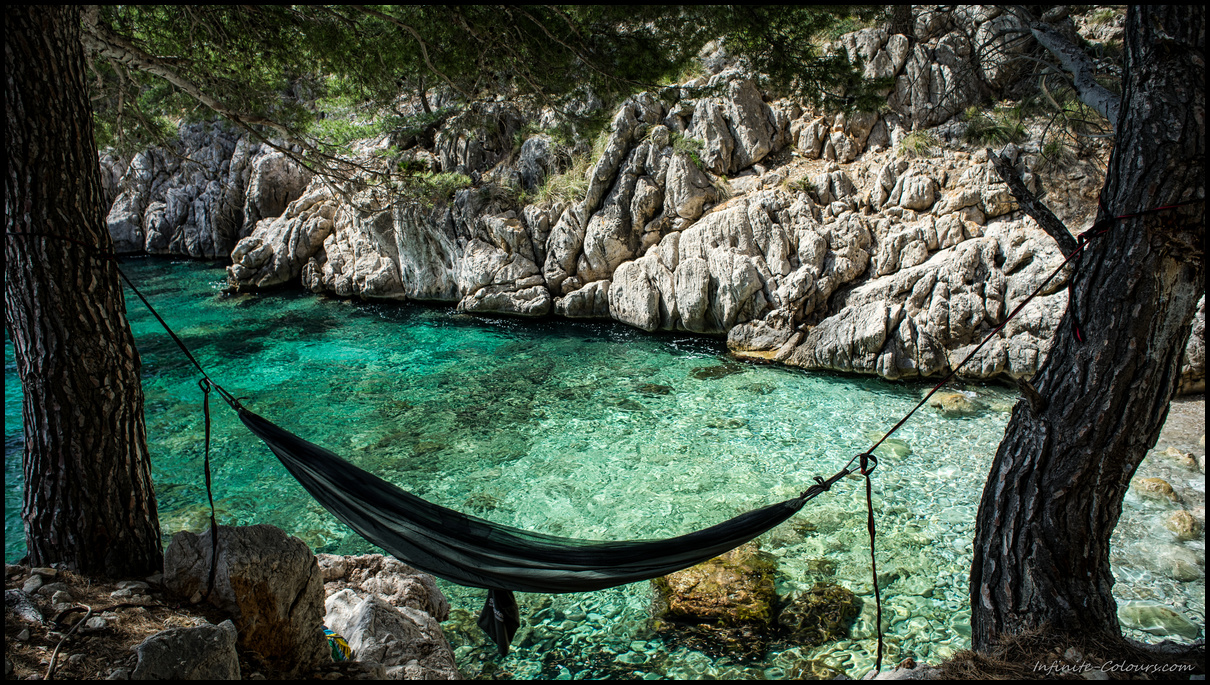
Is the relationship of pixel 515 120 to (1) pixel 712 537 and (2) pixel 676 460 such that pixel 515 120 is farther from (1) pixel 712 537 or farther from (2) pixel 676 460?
(1) pixel 712 537

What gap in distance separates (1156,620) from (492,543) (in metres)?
3.82

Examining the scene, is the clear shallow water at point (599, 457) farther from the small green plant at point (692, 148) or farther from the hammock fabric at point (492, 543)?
the small green plant at point (692, 148)

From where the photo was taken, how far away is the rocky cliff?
23.5 feet

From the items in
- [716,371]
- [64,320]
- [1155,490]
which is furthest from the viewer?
[716,371]

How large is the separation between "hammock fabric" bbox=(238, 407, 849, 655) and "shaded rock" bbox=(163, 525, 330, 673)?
281mm

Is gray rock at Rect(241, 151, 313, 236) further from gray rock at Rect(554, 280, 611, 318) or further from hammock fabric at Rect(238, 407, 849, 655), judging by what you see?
hammock fabric at Rect(238, 407, 849, 655)

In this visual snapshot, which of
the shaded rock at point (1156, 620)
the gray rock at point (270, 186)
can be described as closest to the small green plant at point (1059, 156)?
the shaded rock at point (1156, 620)

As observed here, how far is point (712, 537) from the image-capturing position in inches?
91.4

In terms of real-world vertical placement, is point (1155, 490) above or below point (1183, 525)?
above

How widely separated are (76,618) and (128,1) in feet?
11.9

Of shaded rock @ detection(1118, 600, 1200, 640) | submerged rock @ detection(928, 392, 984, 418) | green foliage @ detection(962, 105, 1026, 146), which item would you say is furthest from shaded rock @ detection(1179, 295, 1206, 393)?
shaded rock @ detection(1118, 600, 1200, 640)

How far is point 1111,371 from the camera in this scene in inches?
85.3

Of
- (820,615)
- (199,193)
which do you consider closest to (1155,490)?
(820,615)

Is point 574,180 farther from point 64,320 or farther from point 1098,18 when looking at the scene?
point 64,320
